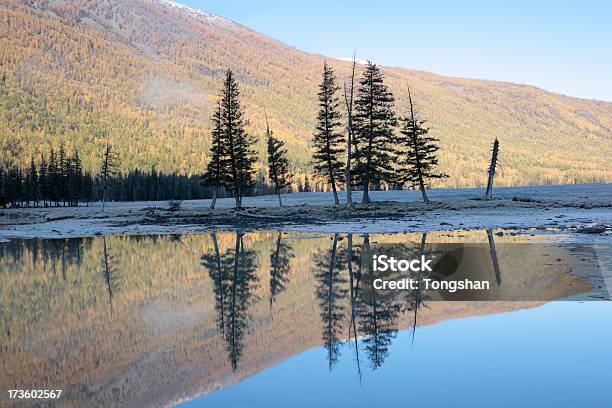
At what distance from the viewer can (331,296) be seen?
32.3 ft

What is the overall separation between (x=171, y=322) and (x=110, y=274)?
19.2 ft

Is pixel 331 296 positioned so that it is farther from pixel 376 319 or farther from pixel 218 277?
pixel 218 277

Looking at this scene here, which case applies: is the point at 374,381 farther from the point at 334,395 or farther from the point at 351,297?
the point at 351,297

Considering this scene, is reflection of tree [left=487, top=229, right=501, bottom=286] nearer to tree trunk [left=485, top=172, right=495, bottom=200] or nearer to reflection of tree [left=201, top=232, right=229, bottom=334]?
reflection of tree [left=201, top=232, right=229, bottom=334]

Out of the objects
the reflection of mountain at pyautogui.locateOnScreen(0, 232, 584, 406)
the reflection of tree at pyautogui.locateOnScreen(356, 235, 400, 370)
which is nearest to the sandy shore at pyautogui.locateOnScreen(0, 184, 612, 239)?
the reflection of mountain at pyautogui.locateOnScreen(0, 232, 584, 406)

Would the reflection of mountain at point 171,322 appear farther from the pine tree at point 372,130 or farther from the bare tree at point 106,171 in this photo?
the bare tree at point 106,171

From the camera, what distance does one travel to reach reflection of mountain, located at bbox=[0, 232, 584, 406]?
20.0 feet

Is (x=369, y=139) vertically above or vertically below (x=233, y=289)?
above

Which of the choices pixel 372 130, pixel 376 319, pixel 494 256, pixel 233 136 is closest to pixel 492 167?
pixel 372 130

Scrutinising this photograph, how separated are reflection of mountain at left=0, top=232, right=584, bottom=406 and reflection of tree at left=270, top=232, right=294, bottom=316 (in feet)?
0.43

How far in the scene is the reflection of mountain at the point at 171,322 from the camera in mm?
6094

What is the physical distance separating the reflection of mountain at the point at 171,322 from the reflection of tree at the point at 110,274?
0.15 m

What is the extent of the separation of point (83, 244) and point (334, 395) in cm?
1929

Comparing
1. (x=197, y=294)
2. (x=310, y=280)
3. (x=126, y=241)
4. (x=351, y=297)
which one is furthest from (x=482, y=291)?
(x=126, y=241)
